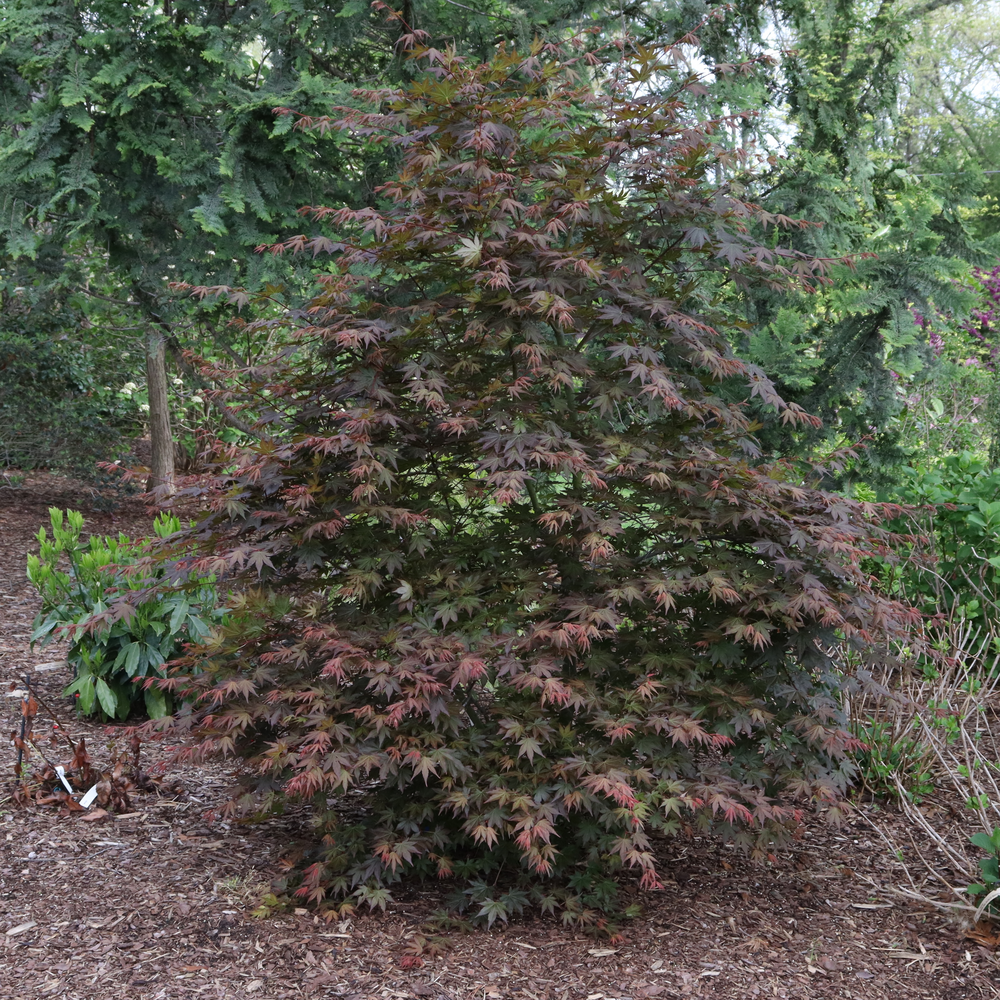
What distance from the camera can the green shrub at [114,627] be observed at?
4.54 m

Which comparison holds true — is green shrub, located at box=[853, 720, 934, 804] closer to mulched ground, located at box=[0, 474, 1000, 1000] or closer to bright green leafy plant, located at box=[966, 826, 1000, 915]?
mulched ground, located at box=[0, 474, 1000, 1000]

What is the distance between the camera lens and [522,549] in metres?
3.22

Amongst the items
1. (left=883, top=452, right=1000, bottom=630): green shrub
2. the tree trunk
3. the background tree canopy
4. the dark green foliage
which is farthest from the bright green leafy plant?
the dark green foliage

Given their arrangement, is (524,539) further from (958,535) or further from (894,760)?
(958,535)

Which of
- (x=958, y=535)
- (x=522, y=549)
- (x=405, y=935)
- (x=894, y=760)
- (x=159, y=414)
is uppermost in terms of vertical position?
(x=159, y=414)

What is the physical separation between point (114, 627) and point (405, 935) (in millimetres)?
2386

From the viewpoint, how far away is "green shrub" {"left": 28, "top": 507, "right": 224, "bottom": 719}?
4.54 m

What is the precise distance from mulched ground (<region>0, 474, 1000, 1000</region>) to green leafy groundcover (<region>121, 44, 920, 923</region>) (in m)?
0.18

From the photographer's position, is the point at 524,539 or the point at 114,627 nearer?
the point at 524,539

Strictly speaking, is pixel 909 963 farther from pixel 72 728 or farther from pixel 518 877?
pixel 72 728

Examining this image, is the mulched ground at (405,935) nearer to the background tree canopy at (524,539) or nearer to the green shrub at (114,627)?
the background tree canopy at (524,539)

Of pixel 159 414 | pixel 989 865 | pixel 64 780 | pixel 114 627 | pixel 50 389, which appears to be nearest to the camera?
pixel 989 865

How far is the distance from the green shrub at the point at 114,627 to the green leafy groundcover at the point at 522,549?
53.9 inches

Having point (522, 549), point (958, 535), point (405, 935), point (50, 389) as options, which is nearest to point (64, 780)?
point (405, 935)
